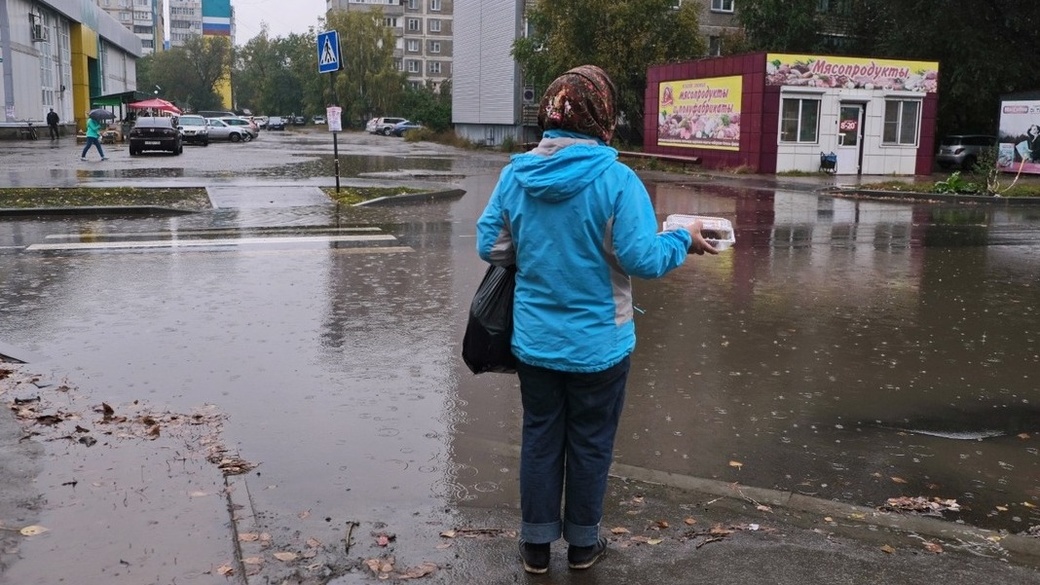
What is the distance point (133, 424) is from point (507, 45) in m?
52.1

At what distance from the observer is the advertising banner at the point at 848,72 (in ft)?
101

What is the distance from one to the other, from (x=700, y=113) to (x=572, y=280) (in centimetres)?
3219

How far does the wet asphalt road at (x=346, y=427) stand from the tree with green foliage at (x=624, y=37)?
107ft

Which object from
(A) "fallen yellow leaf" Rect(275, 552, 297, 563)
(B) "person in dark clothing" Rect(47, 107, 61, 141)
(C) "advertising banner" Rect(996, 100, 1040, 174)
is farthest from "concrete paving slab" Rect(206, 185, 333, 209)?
(B) "person in dark clothing" Rect(47, 107, 61, 141)

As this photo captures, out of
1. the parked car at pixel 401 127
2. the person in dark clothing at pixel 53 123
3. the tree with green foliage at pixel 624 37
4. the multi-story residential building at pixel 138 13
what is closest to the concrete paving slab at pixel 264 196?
the tree with green foliage at pixel 624 37

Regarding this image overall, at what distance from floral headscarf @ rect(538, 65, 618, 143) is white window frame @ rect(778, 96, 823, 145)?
2902cm

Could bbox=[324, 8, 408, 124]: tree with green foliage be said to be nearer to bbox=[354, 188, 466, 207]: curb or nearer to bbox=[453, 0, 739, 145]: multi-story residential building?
bbox=[453, 0, 739, 145]: multi-story residential building

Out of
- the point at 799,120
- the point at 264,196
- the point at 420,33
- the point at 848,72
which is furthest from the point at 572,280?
the point at 420,33

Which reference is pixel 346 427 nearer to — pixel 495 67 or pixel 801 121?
pixel 801 121

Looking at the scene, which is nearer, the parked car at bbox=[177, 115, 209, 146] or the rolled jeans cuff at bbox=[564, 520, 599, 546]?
the rolled jeans cuff at bbox=[564, 520, 599, 546]

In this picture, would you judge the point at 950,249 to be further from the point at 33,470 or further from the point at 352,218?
the point at 33,470

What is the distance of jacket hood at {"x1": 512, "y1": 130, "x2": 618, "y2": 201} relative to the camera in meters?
3.40

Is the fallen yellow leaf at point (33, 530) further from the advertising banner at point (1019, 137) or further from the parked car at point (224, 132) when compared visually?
the parked car at point (224, 132)

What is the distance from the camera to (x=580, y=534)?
365 cm
